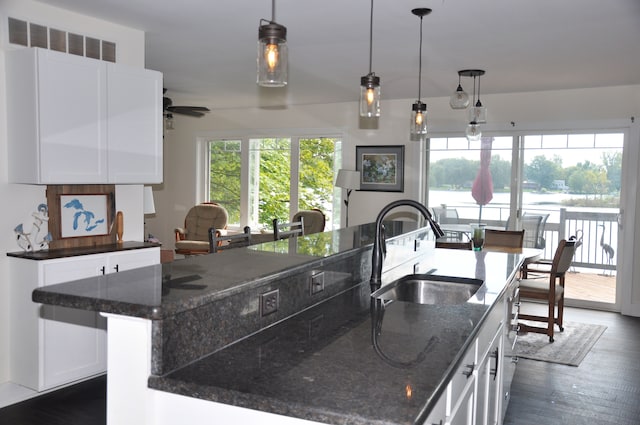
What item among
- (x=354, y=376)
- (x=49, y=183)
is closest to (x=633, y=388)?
(x=354, y=376)

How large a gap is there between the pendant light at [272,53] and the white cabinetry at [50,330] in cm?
214

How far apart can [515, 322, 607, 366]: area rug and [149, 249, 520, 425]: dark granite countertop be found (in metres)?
2.92

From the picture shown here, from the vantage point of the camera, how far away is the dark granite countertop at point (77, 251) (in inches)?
137

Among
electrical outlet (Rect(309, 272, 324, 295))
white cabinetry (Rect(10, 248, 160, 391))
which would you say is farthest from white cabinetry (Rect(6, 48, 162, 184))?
electrical outlet (Rect(309, 272, 324, 295))

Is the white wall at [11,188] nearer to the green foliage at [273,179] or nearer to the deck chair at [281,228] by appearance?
the deck chair at [281,228]

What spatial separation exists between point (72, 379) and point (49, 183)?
4.27ft

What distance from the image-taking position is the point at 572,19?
3680 mm

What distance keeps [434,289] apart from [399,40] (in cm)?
225

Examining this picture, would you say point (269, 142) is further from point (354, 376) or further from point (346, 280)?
point (354, 376)

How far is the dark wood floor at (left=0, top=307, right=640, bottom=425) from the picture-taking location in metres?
3.31

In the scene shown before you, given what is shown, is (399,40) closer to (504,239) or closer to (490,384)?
(504,239)

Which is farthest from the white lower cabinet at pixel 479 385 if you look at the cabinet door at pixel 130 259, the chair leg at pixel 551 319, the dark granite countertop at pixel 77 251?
the dark granite countertop at pixel 77 251

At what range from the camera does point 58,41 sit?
3.74 meters

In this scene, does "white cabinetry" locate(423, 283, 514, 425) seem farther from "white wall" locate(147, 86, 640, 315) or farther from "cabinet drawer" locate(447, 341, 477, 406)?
"white wall" locate(147, 86, 640, 315)
